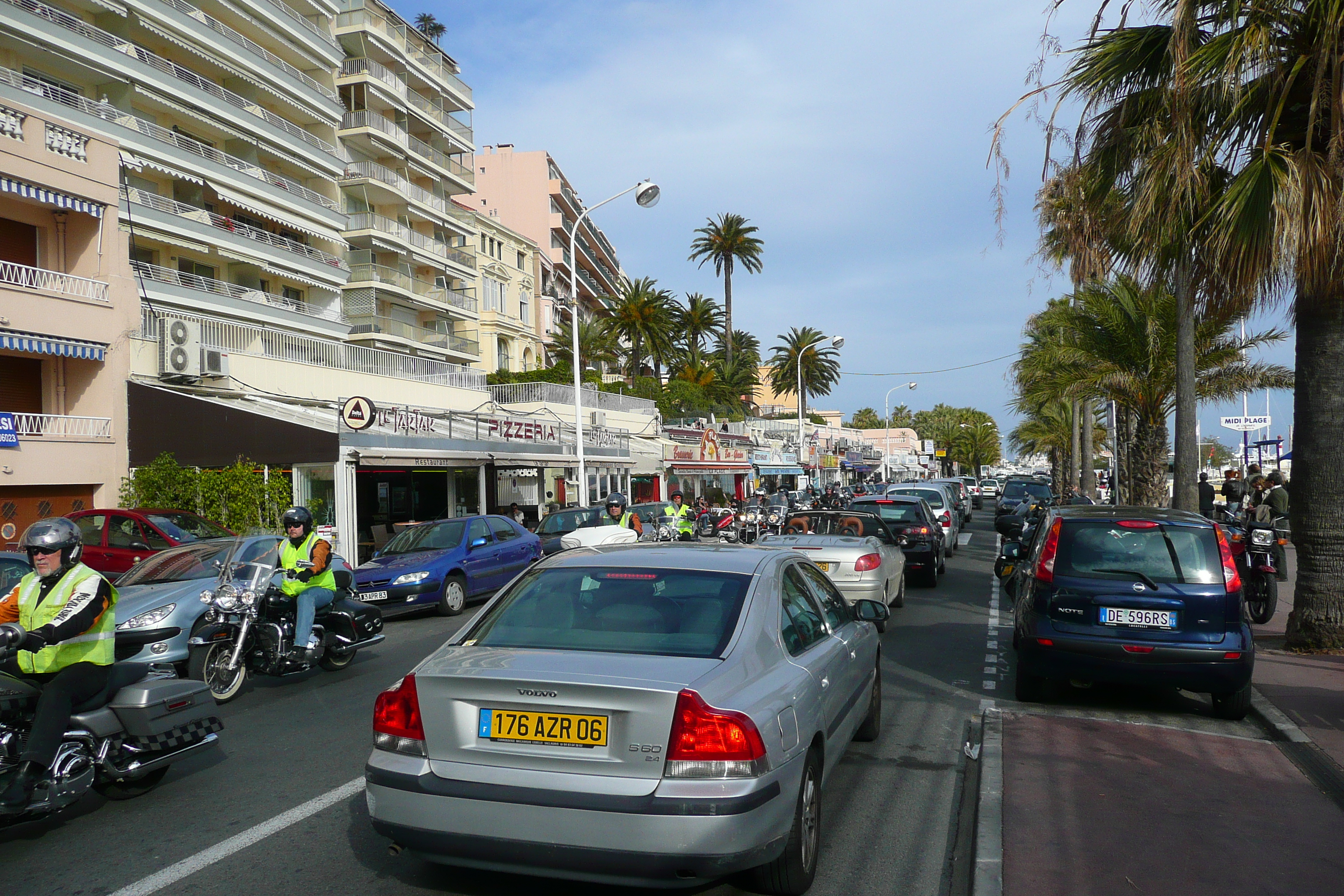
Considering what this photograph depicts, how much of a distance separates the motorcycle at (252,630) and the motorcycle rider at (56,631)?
2.95 meters

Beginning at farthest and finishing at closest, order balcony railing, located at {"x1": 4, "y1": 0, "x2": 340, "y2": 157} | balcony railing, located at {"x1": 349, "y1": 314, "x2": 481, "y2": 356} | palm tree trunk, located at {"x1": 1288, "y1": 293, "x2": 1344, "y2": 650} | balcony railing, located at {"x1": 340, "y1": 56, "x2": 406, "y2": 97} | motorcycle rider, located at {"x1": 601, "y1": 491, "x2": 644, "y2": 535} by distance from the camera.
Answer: balcony railing, located at {"x1": 340, "y1": 56, "x2": 406, "y2": 97}
balcony railing, located at {"x1": 349, "y1": 314, "x2": 481, "y2": 356}
balcony railing, located at {"x1": 4, "y1": 0, "x2": 340, "y2": 157}
motorcycle rider, located at {"x1": 601, "y1": 491, "x2": 644, "y2": 535}
palm tree trunk, located at {"x1": 1288, "y1": 293, "x2": 1344, "y2": 650}

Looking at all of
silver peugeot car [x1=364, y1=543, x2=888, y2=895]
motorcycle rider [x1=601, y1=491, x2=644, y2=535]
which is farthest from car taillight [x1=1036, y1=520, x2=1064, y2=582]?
motorcycle rider [x1=601, y1=491, x2=644, y2=535]

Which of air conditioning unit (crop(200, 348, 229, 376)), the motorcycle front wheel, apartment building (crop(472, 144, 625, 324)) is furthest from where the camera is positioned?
apartment building (crop(472, 144, 625, 324))

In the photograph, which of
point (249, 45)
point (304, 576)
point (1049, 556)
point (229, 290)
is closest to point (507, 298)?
point (249, 45)

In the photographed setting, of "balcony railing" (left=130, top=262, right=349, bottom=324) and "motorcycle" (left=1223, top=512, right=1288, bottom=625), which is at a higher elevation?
"balcony railing" (left=130, top=262, right=349, bottom=324)

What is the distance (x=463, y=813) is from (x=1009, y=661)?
7777 mm

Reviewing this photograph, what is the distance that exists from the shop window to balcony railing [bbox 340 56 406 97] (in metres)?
24.2

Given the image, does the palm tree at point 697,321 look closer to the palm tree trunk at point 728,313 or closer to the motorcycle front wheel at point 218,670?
the palm tree trunk at point 728,313

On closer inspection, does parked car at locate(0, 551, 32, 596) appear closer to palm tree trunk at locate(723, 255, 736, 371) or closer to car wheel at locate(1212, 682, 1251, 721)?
car wheel at locate(1212, 682, 1251, 721)

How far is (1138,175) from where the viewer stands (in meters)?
10.5

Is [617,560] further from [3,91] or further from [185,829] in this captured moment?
[3,91]

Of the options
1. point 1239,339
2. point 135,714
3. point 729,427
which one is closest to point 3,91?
point 135,714

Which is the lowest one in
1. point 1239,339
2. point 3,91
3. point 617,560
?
point 617,560

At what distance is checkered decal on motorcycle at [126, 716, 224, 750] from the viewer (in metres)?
5.60
